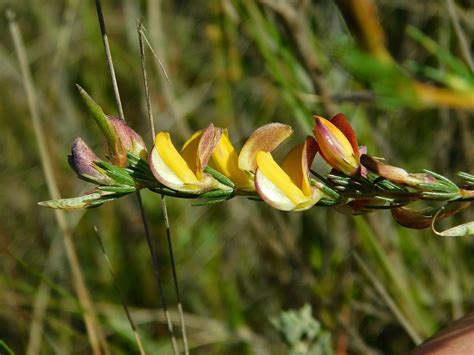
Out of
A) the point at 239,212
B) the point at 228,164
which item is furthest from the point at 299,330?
the point at 239,212

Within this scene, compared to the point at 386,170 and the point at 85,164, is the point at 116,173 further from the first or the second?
the point at 386,170

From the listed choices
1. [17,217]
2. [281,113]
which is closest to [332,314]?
[281,113]

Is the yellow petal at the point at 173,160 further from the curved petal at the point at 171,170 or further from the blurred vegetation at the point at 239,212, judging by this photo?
the blurred vegetation at the point at 239,212

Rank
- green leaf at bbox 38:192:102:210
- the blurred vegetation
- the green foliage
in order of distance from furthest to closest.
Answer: the blurred vegetation
the green foliage
green leaf at bbox 38:192:102:210

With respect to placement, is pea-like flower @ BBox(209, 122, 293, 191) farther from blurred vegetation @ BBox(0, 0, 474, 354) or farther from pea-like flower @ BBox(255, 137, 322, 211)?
blurred vegetation @ BBox(0, 0, 474, 354)

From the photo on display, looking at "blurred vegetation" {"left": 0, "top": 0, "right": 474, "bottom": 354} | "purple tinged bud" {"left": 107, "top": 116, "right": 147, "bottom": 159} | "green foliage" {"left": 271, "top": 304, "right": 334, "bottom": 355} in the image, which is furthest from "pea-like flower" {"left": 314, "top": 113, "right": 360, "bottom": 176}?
"green foliage" {"left": 271, "top": 304, "right": 334, "bottom": 355}

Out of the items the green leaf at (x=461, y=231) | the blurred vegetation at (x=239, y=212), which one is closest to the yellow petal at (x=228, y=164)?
the green leaf at (x=461, y=231)
